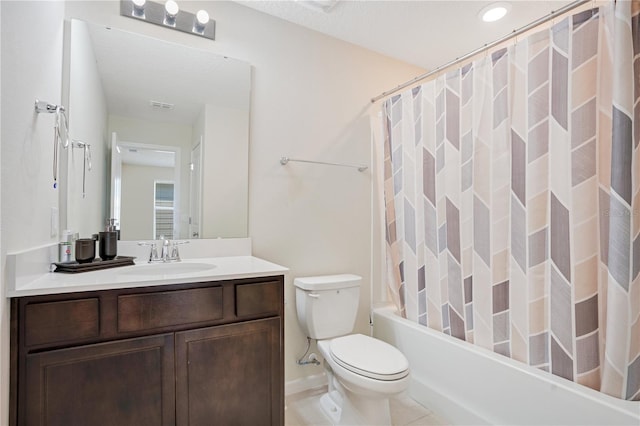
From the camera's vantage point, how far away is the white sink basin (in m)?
1.57

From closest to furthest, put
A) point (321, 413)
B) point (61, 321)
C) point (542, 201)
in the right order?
point (61, 321) → point (542, 201) → point (321, 413)

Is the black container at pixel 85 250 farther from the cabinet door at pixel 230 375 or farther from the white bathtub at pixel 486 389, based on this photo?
the white bathtub at pixel 486 389

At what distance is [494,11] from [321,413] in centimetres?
262

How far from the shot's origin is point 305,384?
218 centimetres

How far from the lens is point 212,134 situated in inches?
77.8

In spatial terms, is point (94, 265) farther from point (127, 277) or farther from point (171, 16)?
point (171, 16)

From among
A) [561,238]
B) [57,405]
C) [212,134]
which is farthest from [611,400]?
[212,134]

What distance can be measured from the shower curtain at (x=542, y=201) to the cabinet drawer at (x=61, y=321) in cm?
172

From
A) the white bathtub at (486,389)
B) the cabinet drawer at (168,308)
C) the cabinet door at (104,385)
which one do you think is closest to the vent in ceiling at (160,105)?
the cabinet drawer at (168,308)

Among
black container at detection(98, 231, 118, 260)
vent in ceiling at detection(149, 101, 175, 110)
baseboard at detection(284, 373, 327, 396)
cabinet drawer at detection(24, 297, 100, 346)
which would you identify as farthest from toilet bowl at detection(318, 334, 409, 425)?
vent in ceiling at detection(149, 101, 175, 110)

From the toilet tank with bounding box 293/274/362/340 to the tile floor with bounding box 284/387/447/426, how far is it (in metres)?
0.41

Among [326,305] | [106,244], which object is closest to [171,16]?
[106,244]

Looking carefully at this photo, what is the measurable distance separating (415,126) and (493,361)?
1.42 meters

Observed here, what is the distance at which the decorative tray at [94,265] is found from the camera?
135 centimetres
